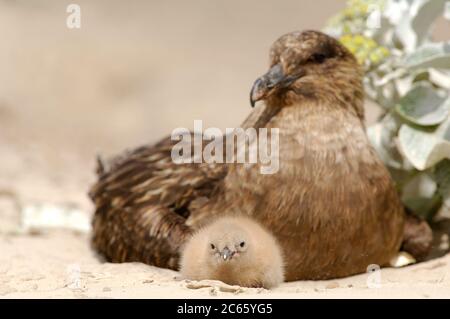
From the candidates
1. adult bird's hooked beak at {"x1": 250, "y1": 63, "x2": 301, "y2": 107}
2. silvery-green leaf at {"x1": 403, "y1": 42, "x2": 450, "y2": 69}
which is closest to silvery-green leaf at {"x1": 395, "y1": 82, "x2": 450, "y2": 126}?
silvery-green leaf at {"x1": 403, "y1": 42, "x2": 450, "y2": 69}

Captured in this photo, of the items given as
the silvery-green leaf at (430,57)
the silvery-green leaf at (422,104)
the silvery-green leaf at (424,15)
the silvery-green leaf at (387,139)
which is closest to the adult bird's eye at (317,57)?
the silvery-green leaf at (430,57)

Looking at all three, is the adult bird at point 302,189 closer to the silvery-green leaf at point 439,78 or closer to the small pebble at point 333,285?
the small pebble at point 333,285

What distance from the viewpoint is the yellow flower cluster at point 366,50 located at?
17.4 feet

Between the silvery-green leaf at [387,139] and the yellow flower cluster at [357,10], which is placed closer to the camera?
the silvery-green leaf at [387,139]

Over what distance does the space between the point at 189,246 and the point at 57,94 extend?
19.3 ft

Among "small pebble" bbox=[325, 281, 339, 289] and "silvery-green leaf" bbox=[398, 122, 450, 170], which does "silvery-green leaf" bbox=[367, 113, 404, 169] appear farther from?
"small pebble" bbox=[325, 281, 339, 289]

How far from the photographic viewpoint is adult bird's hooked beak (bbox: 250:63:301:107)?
14.5 feet

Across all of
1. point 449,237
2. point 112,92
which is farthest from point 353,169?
point 112,92

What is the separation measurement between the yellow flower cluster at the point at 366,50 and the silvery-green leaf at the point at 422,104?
25cm

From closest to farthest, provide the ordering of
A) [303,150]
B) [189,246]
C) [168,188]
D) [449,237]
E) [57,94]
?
[189,246] → [303,150] → [168,188] → [449,237] → [57,94]

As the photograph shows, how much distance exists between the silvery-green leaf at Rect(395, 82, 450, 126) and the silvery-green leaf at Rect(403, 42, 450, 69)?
17 cm

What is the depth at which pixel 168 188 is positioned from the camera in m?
4.81

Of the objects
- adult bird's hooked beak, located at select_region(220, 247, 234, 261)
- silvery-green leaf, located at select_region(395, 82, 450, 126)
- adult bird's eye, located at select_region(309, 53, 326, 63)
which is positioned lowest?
adult bird's hooked beak, located at select_region(220, 247, 234, 261)
